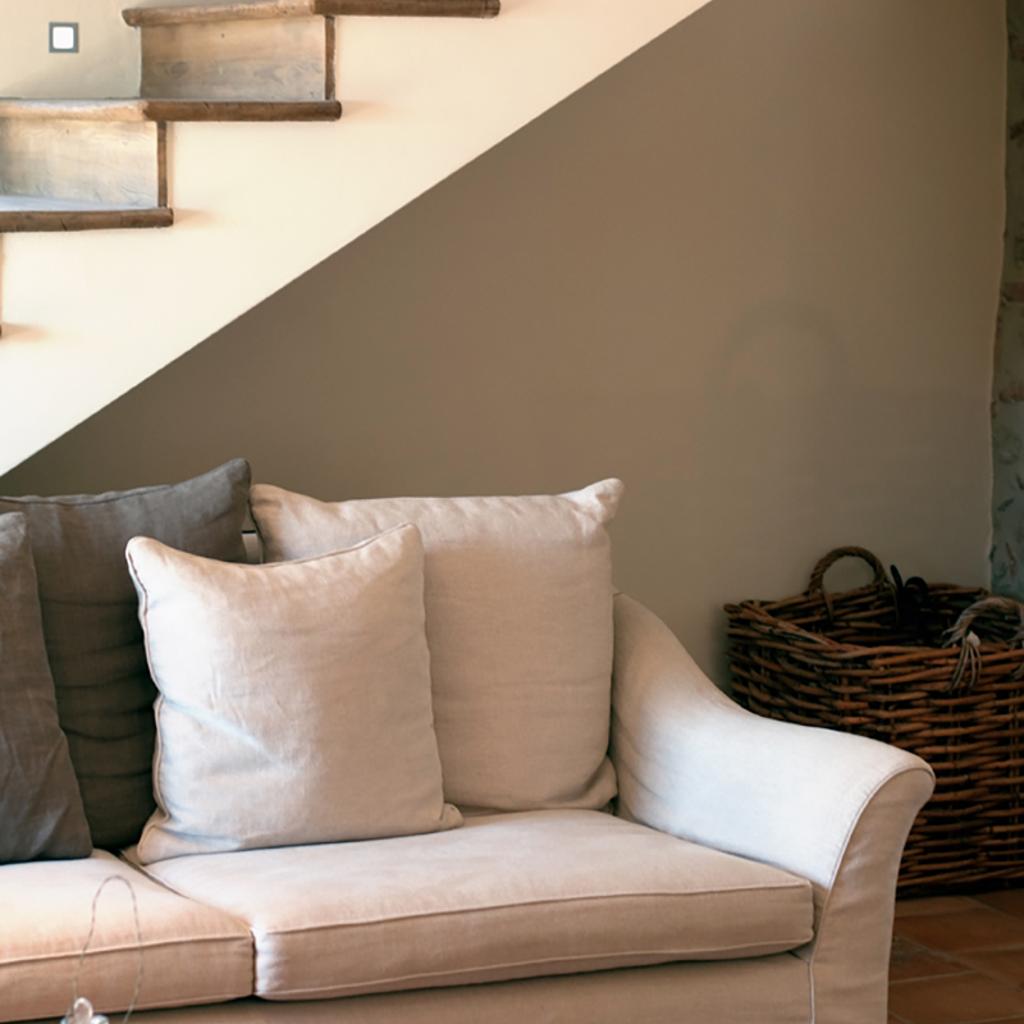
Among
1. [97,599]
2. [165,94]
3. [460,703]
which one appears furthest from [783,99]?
[97,599]

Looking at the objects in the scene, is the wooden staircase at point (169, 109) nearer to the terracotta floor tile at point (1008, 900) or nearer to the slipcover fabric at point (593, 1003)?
the slipcover fabric at point (593, 1003)

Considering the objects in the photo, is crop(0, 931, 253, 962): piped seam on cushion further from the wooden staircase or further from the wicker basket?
the wicker basket

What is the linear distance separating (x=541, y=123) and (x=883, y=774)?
78.2 inches

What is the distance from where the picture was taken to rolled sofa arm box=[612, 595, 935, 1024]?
2.41 m

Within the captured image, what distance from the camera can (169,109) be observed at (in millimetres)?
2533

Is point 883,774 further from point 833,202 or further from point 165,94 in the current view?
point 833,202

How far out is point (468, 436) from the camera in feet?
12.6

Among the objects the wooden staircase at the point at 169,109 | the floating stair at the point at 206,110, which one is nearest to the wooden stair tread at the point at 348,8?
the wooden staircase at the point at 169,109

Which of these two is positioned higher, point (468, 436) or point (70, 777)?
point (468, 436)

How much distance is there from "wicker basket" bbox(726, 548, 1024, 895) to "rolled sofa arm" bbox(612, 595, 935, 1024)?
0.89m

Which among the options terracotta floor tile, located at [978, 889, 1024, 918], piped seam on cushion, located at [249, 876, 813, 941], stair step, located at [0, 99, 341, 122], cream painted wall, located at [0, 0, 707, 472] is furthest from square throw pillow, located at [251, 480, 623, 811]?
terracotta floor tile, located at [978, 889, 1024, 918]

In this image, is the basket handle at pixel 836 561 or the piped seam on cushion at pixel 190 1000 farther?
the basket handle at pixel 836 561

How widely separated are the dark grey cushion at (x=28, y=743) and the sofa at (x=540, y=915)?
4cm

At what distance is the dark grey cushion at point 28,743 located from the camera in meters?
2.37
